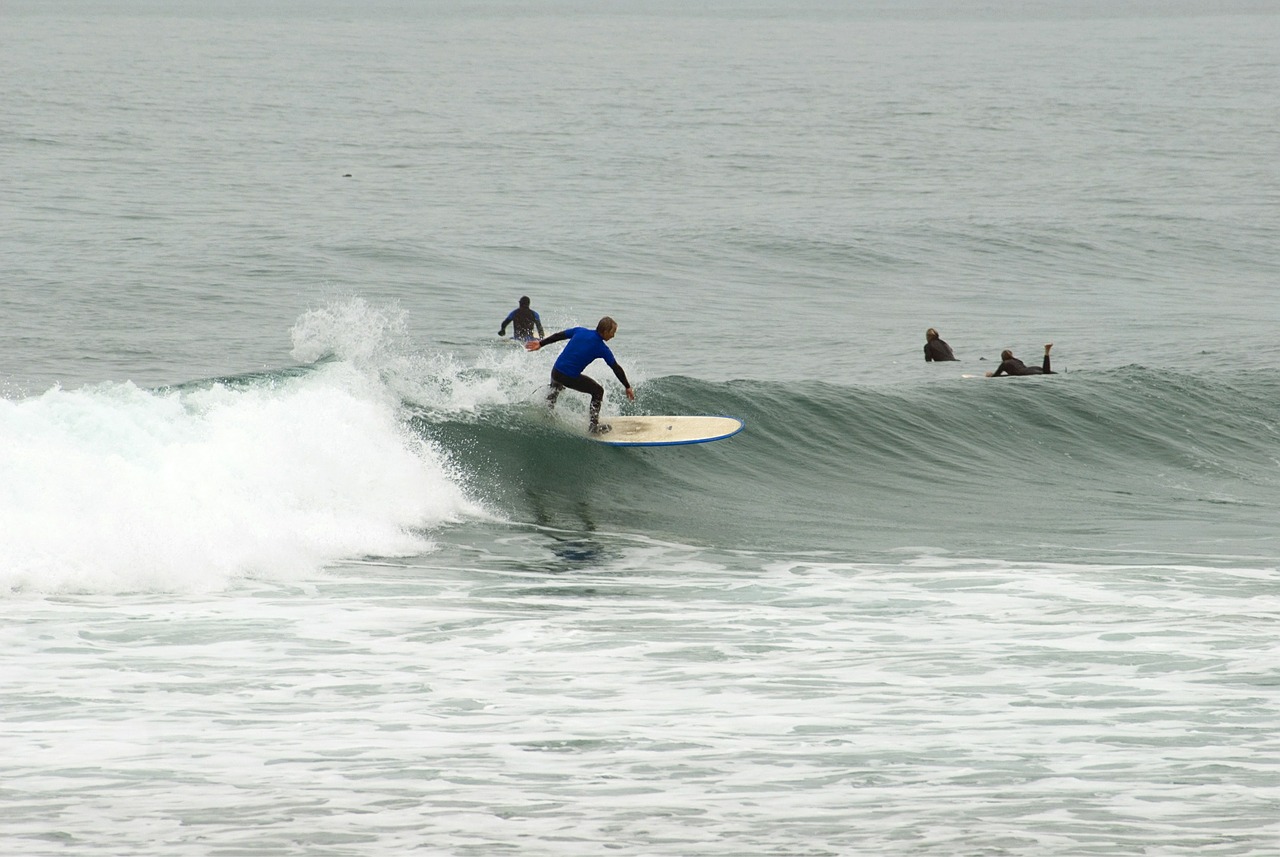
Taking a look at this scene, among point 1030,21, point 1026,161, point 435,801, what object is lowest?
point 435,801

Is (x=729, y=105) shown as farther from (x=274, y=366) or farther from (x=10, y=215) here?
(x=274, y=366)

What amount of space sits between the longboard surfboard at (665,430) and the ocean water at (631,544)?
18.6 inches

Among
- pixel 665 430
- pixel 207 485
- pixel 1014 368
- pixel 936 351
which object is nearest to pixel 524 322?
pixel 936 351

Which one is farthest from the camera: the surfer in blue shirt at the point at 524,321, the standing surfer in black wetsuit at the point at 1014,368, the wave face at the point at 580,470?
the surfer in blue shirt at the point at 524,321

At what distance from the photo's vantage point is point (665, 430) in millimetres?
15367

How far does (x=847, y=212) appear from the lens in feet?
158

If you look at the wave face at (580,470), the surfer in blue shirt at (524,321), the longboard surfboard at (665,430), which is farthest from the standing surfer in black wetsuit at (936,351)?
the longboard surfboard at (665,430)

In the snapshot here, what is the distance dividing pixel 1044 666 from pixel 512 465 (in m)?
7.51

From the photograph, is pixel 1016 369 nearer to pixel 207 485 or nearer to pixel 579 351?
pixel 579 351

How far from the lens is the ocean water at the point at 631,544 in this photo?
6664 millimetres

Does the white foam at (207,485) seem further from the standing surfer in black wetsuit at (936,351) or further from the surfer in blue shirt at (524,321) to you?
the standing surfer in black wetsuit at (936,351)

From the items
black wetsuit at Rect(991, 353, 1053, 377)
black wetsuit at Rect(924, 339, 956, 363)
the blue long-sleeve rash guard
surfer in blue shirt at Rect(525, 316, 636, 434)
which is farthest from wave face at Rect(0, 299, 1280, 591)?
black wetsuit at Rect(924, 339, 956, 363)

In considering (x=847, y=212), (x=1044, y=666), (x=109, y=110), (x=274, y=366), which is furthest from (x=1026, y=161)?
(x=1044, y=666)

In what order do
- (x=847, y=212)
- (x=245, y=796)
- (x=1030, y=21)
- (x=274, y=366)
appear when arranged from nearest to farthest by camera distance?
(x=245, y=796) < (x=274, y=366) < (x=847, y=212) < (x=1030, y=21)
